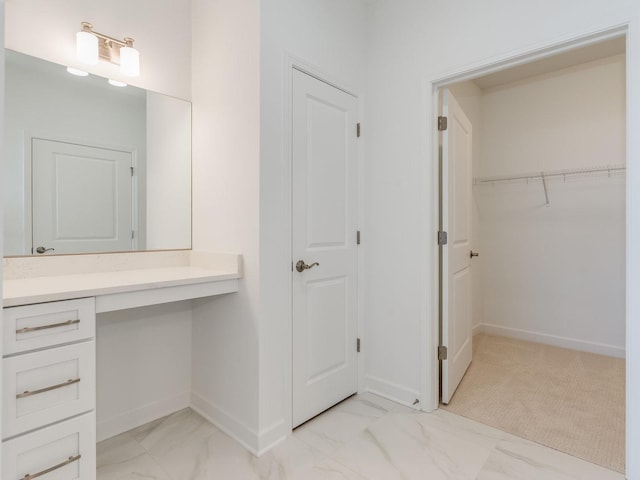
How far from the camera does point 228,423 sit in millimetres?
1966

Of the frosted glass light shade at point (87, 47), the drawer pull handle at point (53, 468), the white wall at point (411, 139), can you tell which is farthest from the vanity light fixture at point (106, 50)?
the drawer pull handle at point (53, 468)

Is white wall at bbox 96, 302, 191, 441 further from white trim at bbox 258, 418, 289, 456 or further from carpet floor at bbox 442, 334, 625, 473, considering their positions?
carpet floor at bbox 442, 334, 625, 473

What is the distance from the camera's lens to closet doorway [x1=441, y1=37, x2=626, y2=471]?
273cm

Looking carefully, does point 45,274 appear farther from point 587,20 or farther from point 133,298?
point 587,20

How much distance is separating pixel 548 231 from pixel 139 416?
365 centimetres

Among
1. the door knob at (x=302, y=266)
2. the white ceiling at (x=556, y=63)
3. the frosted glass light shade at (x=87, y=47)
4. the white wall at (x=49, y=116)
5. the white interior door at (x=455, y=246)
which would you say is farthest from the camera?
the white ceiling at (x=556, y=63)

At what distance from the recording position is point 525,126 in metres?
3.53

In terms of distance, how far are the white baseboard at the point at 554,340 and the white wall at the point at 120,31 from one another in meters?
3.54

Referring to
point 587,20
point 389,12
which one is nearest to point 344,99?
point 389,12

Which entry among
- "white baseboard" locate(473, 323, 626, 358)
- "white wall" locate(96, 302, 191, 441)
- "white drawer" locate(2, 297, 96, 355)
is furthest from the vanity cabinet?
"white baseboard" locate(473, 323, 626, 358)

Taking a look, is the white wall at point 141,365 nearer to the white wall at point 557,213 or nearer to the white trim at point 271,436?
the white trim at point 271,436

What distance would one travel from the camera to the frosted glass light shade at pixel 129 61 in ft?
Answer: 6.14

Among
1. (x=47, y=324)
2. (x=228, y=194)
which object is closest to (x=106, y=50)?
(x=228, y=194)

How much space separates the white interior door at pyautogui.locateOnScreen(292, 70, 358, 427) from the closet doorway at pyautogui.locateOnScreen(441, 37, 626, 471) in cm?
67
